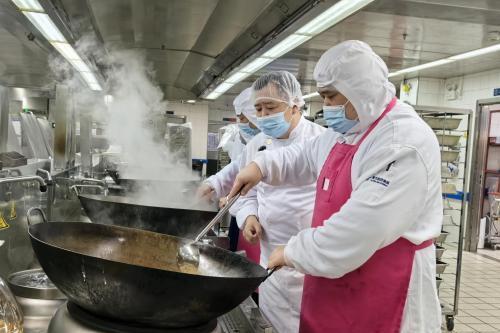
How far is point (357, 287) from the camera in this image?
1.28 m

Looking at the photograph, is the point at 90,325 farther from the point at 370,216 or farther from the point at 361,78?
the point at 361,78

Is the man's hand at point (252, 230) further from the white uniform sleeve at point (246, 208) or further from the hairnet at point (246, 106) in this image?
the hairnet at point (246, 106)

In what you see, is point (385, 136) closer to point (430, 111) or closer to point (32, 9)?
point (32, 9)

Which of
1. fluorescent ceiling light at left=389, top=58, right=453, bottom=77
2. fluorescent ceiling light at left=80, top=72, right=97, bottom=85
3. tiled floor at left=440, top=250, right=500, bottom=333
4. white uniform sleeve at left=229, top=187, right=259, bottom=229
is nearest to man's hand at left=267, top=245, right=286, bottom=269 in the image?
white uniform sleeve at left=229, top=187, right=259, bottom=229

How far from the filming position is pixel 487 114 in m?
7.34

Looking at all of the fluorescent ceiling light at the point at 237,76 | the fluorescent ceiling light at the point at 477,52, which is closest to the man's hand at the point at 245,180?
the fluorescent ceiling light at the point at 237,76

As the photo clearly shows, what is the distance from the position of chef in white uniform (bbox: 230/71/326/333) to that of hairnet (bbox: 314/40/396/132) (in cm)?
51

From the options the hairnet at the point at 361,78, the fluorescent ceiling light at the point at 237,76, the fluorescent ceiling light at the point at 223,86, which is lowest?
the hairnet at the point at 361,78

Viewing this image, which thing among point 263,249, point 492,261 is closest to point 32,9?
point 263,249

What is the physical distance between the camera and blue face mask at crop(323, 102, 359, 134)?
137cm

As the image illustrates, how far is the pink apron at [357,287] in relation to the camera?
4.05 ft

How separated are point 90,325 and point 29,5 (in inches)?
92.3

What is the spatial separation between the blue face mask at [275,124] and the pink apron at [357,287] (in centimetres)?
82

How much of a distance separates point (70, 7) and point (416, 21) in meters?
3.57
